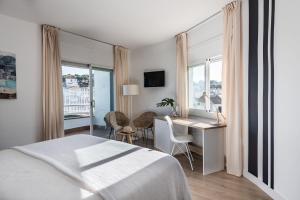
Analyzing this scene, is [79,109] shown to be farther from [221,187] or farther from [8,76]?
[221,187]

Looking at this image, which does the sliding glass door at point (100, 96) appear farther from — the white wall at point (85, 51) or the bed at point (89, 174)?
the bed at point (89, 174)

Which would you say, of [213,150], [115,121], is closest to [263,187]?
[213,150]


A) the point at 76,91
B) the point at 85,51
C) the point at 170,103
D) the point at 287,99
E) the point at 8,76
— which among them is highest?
the point at 85,51

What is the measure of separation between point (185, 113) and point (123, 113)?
5.65ft

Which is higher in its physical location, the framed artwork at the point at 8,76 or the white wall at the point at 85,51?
the white wall at the point at 85,51

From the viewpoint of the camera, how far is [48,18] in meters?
3.11

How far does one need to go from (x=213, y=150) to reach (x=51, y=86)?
3.09 m

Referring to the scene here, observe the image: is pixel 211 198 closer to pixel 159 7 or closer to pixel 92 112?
pixel 159 7

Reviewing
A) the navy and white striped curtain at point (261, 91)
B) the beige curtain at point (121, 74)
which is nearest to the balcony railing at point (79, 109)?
the beige curtain at point (121, 74)

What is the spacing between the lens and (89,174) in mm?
1271

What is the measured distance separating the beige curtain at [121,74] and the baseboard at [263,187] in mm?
3299

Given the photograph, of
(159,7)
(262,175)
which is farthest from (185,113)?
(159,7)

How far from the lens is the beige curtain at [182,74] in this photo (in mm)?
3947

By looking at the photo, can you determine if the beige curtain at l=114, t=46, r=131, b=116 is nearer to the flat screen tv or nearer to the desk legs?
the flat screen tv
